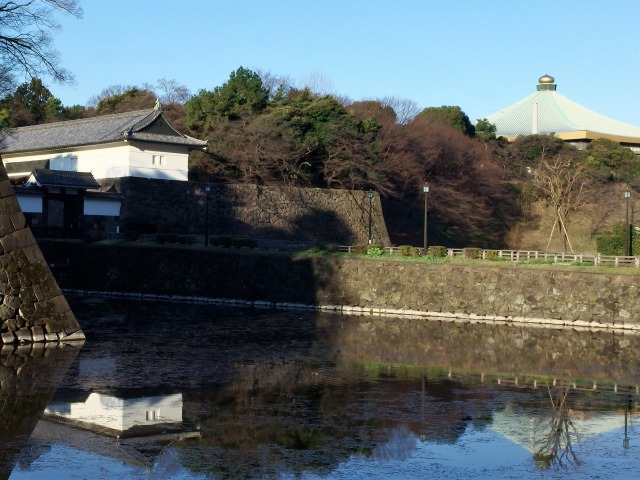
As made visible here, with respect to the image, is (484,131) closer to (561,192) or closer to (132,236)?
(561,192)

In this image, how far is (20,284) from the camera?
17516mm

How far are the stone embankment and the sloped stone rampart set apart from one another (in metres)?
14.1

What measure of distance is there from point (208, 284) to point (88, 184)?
870cm

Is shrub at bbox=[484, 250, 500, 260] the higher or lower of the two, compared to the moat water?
higher

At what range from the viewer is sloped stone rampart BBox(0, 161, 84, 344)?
57.2 ft

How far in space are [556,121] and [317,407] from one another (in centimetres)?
7055

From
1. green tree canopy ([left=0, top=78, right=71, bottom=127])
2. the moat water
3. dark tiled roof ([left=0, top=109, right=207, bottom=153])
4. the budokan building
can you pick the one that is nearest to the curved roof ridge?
the budokan building

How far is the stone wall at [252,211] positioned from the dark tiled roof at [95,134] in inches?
94.3

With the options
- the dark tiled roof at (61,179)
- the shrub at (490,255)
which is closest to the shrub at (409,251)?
the shrub at (490,255)

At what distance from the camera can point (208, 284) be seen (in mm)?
33281

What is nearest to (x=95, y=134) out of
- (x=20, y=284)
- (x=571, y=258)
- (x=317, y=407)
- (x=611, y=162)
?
(x=571, y=258)

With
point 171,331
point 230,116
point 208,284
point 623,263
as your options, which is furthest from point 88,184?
point 623,263

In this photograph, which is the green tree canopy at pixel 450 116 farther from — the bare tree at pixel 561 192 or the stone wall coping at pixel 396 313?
the stone wall coping at pixel 396 313

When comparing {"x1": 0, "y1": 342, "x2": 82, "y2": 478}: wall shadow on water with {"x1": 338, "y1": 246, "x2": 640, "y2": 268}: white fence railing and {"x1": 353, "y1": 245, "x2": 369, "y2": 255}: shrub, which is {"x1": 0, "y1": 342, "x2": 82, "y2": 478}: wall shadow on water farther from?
{"x1": 338, "y1": 246, "x2": 640, "y2": 268}: white fence railing
